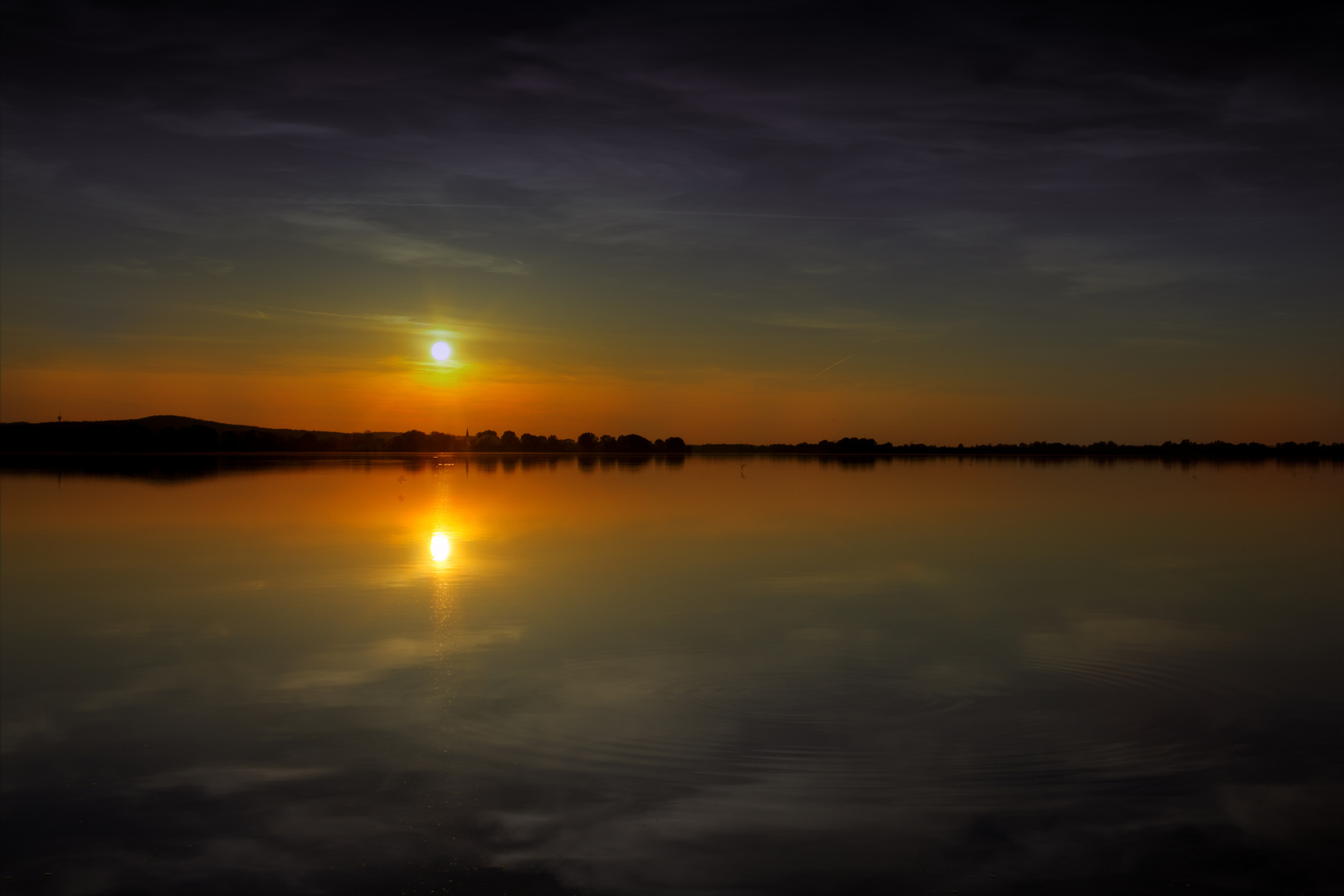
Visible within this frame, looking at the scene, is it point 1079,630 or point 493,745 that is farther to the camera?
point 1079,630

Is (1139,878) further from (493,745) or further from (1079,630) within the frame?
(1079,630)

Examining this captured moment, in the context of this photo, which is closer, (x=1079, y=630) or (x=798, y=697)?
(x=798, y=697)

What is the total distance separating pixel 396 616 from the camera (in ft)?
66.1

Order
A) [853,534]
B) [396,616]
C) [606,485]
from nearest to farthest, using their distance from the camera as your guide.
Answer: [396,616] < [853,534] < [606,485]

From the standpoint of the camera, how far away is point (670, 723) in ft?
42.0

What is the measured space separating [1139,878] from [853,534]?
2859cm

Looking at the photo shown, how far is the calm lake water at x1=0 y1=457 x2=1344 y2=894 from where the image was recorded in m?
8.86

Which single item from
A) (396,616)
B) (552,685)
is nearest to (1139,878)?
(552,685)

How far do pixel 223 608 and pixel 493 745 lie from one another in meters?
11.8

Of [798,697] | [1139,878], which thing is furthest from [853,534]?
[1139,878]

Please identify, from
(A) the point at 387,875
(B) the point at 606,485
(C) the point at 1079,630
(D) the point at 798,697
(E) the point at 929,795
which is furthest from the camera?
(B) the point at 606,485

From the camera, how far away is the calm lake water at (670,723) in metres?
8.86

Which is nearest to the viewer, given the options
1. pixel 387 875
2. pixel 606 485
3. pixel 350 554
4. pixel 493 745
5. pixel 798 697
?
pixel 387 875

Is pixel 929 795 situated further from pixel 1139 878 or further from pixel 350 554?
pixel 350 554
